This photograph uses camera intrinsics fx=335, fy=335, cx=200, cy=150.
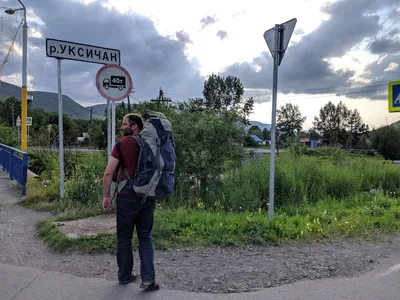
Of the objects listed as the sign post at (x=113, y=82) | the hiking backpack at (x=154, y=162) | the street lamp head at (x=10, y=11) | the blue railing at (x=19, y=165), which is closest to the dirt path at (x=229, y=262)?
the hiking backpack at (x=154, y=162)

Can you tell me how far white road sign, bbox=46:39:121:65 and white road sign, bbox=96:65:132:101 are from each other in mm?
684

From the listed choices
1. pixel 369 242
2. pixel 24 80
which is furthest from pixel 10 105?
pixel 369 242

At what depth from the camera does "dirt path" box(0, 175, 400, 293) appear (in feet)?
12.5

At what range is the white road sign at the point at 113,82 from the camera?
20.0 feet

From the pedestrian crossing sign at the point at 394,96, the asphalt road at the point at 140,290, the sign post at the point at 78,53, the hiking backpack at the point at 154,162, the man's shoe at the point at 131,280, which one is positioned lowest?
the asphalt road at the point at 140,290

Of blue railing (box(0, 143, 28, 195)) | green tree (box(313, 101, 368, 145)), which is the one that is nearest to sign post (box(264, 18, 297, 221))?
blue railing (box(0, 143, 28, 195))

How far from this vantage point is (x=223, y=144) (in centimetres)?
768

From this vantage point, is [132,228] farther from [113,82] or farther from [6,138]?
[6,138]

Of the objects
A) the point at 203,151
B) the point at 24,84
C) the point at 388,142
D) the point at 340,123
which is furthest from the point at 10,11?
the point at 340,123

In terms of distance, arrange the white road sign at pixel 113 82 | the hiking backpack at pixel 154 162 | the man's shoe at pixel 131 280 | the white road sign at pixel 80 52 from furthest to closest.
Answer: the white road sign at pixel 80 52 < the white road sign at pixel 113 82 < the man's shoe at pixel 131 280 < the hiking backpack at pixel 154 162

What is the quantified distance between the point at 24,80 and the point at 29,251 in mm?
10379

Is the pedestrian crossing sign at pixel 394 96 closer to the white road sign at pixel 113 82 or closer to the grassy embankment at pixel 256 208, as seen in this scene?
the grassy embankment at pixel 256 208

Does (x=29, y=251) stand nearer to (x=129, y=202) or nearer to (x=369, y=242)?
(x=129, y=202)

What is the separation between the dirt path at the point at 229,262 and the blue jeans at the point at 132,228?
0.28m
